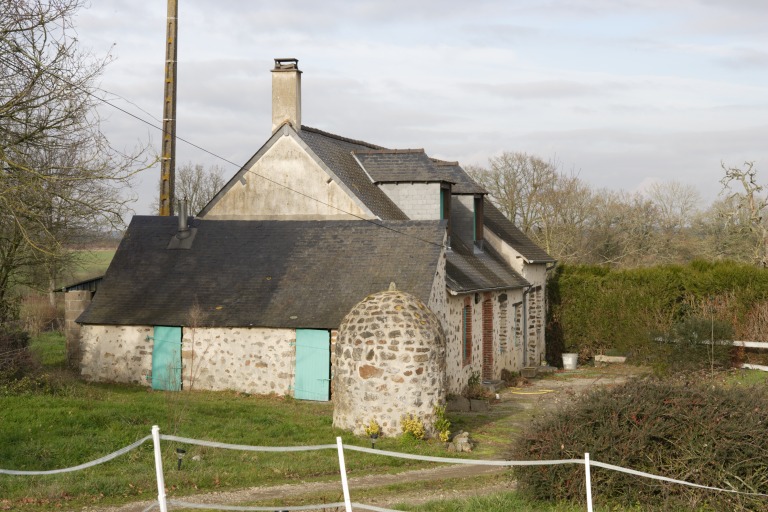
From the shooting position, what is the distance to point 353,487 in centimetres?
1298

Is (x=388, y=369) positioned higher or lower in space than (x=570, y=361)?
higher

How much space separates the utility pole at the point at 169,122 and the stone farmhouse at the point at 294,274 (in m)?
0.75

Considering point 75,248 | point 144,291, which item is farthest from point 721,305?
point 75,248

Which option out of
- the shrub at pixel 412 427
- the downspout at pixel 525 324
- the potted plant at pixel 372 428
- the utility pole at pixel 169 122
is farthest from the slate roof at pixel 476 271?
the utility pole at pixel 169 122

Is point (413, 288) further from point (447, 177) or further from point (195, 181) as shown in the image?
point (195, 181)

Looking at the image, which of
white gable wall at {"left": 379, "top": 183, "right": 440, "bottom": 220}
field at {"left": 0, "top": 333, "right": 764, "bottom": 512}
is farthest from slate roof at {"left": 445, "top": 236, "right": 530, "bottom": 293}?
field at {"left": 0, "top": 333, "right": 764, "bottom": 512}

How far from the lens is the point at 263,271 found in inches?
915

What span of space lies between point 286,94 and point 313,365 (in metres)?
9.52

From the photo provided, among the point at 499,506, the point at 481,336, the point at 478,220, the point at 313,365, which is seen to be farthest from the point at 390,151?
the point at 499,506

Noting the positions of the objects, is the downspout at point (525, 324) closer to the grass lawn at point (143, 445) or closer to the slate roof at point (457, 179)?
the slate roof at point (457, 179)

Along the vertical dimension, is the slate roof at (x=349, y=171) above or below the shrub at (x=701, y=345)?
above

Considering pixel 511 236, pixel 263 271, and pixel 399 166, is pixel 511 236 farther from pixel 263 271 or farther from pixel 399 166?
pixel 263 271

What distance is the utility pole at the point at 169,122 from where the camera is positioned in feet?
82.9

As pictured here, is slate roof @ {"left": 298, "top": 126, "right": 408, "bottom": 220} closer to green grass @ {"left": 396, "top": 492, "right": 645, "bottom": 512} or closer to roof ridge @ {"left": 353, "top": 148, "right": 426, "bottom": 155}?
roof ridge @ {"left": 353, "top": 148, "right": 426, "bottom": 155}
